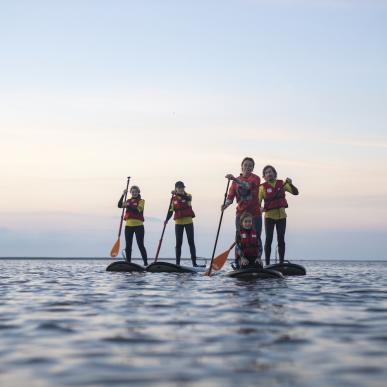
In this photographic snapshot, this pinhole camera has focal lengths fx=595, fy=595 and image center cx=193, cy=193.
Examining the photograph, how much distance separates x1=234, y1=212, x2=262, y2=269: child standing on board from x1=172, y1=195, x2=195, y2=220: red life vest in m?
3.55

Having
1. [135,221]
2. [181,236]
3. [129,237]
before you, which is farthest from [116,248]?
[181,236]

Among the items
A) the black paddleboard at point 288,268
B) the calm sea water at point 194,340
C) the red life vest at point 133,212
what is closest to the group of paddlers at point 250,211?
the black paddleboard at point 288,268

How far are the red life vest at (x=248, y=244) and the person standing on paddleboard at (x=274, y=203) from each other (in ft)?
5.30

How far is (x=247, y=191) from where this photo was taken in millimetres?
14828

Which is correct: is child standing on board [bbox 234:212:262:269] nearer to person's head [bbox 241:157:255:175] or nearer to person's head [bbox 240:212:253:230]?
person's head [bbox 240:212:253:230]

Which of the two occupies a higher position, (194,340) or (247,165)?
(247,165)

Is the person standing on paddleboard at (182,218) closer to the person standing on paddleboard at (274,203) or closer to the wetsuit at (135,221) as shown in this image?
the wetsuit at (135,221)

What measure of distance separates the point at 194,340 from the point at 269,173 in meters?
10.4

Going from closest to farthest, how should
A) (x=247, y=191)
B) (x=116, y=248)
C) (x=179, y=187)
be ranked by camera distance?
(x=247, y=191)
(x=179, y=187)
(x=116, y=248)

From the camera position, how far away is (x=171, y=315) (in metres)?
7.04

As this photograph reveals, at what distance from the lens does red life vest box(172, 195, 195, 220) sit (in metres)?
17.2

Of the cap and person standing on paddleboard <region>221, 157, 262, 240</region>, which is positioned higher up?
the cap

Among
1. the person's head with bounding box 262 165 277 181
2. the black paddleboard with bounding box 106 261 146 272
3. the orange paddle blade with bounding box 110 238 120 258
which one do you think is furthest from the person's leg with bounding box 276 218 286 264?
the orange paddle blade with bounding box 110 238 120 258

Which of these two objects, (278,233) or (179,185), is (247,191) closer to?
(278,233)
